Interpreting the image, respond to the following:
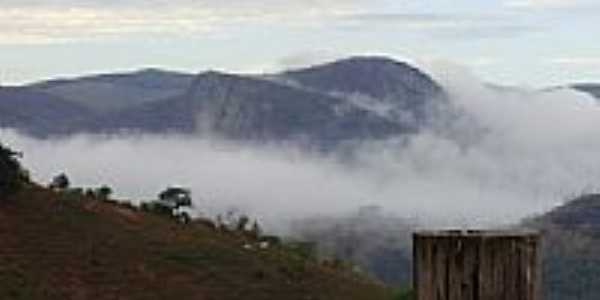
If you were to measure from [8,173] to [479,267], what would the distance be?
7141 centimetres

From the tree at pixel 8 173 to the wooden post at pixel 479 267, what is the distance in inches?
2736

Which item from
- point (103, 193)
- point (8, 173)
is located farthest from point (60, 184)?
point (8, 173)

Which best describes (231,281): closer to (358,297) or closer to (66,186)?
(358,297)

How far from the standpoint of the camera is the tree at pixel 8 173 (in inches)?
2896

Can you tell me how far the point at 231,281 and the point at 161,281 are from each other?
3374 mm

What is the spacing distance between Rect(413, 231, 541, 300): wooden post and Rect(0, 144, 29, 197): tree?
228ft

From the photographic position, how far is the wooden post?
4785 millimetres

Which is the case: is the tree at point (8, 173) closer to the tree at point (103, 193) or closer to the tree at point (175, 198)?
the tree at point (103, 193)

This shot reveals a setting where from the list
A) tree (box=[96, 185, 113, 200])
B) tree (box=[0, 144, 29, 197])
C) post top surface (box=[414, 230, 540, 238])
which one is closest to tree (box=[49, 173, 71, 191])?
tree (box=[96, 185, 113, 200])

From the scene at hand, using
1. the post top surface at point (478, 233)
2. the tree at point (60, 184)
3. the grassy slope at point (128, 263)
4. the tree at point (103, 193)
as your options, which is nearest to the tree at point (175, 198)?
the tree at point (103, 193)

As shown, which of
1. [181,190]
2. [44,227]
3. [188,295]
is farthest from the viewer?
[181,190]

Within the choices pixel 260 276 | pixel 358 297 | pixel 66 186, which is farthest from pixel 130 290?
pixel 66 186

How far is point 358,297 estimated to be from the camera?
6881cm

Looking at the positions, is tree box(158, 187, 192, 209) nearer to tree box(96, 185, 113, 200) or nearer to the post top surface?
tree box(96, 185, 113, 200)
